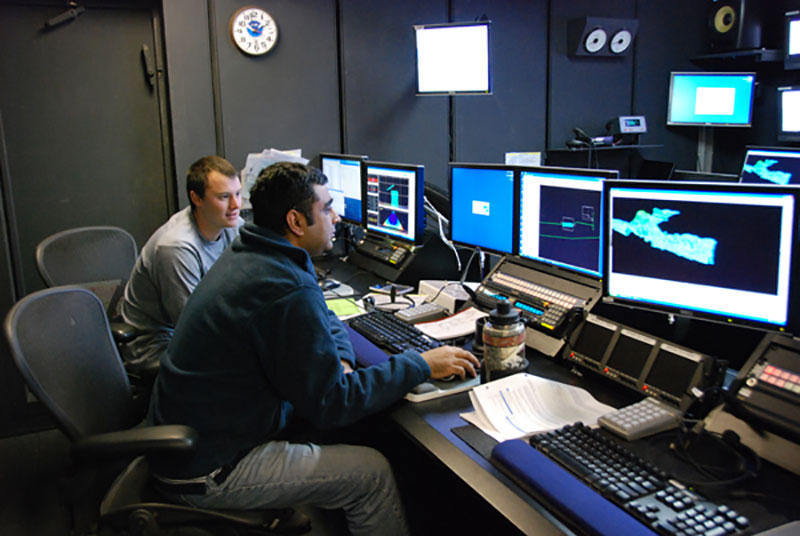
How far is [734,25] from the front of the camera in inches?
187

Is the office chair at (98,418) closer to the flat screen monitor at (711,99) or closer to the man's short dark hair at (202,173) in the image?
the man's short dark hair at (202,173)

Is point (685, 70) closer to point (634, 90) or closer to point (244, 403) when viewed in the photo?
point (634, 90)

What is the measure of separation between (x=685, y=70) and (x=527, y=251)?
347 cm

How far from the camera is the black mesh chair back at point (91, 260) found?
2572mm

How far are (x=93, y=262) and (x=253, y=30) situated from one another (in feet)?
4.94

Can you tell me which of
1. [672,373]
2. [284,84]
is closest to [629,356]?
[672,373]

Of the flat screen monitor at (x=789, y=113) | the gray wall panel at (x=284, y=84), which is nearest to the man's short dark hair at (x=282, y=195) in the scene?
the gray wall panel at (x=284, y=84)

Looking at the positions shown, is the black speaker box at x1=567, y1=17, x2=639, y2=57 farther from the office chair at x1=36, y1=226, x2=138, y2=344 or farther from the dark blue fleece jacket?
the dark blue fleece jacket

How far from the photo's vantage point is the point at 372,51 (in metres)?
3.78

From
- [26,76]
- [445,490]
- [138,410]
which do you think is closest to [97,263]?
[138,410]

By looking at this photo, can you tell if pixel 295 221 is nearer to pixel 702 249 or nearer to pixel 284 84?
pixel 702 249

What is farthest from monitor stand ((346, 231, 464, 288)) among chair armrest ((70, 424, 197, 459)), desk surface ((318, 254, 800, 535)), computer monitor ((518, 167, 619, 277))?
chair armrest ((70, 424, 197, 459))

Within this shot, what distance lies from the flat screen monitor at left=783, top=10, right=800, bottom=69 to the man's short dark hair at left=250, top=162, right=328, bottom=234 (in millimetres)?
4399

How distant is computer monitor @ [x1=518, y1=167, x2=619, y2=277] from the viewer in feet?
6.29
